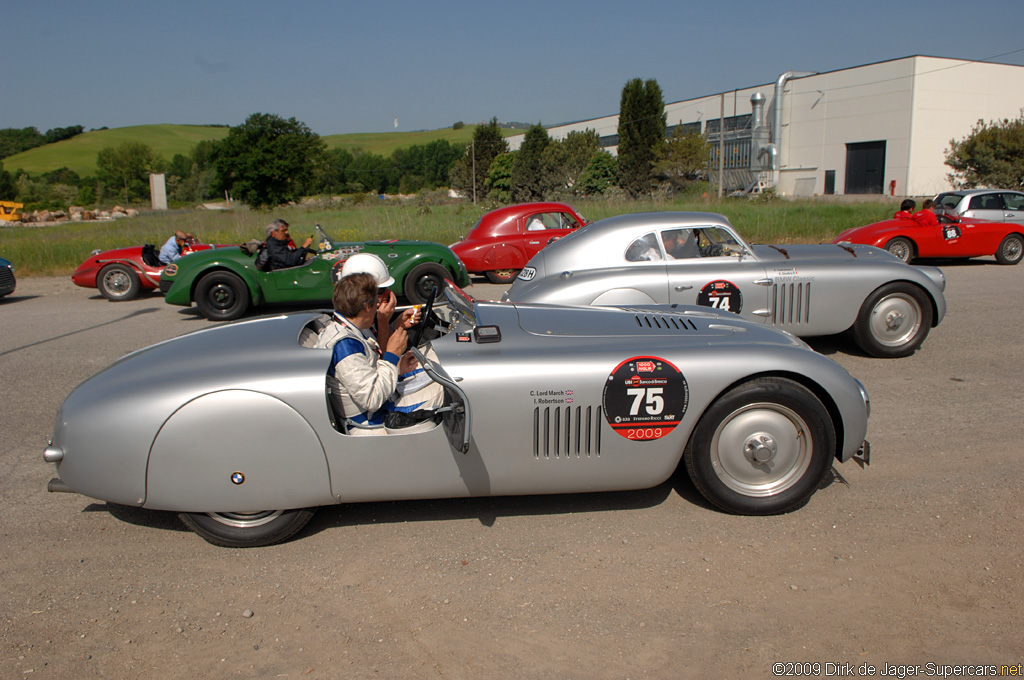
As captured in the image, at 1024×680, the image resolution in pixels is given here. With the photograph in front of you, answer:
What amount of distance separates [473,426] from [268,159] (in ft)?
189

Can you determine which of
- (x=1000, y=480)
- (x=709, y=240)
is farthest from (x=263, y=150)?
(x=1000, y=480)

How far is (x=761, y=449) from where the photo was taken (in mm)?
3441

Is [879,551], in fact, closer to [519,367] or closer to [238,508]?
[519,367]

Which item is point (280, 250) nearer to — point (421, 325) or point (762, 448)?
point (421, 325)

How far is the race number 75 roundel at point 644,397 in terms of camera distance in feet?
10.9

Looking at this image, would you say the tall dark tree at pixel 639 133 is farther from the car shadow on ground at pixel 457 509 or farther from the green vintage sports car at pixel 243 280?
the car shadow on ground at pixel 457 509

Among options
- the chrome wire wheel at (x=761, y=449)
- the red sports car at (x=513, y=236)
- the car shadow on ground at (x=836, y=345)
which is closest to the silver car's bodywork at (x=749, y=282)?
the car shadow on ground at (x=836, y=345)

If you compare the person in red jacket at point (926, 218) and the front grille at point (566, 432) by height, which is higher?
the person in red jacket at point (926, 218)

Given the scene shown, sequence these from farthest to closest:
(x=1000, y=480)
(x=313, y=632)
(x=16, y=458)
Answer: (x=16, y=458)
(x=1000, y=480)
(x=313, y=632)

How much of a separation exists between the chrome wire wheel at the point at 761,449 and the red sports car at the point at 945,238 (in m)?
10.7

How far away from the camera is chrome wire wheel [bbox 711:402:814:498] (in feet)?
11.3

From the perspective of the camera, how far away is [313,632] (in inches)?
109

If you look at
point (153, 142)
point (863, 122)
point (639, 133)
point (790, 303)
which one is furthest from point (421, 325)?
point (153, 142)

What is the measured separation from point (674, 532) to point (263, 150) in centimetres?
5859
